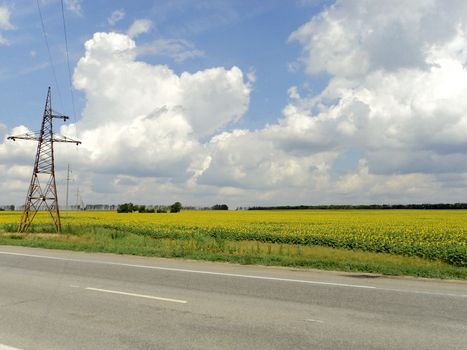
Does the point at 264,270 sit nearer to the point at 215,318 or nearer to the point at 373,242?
the point at 215,318

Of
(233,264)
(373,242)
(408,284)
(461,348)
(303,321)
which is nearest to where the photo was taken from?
(461,348)

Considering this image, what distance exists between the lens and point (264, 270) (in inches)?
556

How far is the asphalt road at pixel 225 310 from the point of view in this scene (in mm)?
6305

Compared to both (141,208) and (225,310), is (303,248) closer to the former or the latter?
(225,310)

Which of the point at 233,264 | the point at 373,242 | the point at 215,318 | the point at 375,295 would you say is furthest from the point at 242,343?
the point at 373,242

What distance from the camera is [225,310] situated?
8.14 metres

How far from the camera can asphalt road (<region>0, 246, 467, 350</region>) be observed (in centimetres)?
630

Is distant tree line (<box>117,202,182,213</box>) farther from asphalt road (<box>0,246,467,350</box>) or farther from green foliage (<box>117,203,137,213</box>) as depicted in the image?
asphalt road (<box>0,246,467,350</box>)

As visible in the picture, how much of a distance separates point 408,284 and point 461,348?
5.71 metres

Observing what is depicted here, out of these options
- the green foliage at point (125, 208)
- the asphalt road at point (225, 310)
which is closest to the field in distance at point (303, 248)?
the asphalt road at point (225, 310)

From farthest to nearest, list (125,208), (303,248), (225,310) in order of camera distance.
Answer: (125,208)
(303,248)
(225,310)

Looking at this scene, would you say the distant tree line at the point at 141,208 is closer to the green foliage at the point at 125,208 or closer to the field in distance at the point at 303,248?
the green foliage at the point at 125,208

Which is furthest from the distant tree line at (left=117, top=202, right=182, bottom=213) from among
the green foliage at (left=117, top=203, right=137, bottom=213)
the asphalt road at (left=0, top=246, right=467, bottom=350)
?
the asphalt road at (left=0, top=246, right=467, bottom=350)

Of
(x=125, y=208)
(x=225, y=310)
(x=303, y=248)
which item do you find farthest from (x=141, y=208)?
(x=225, y=310)
